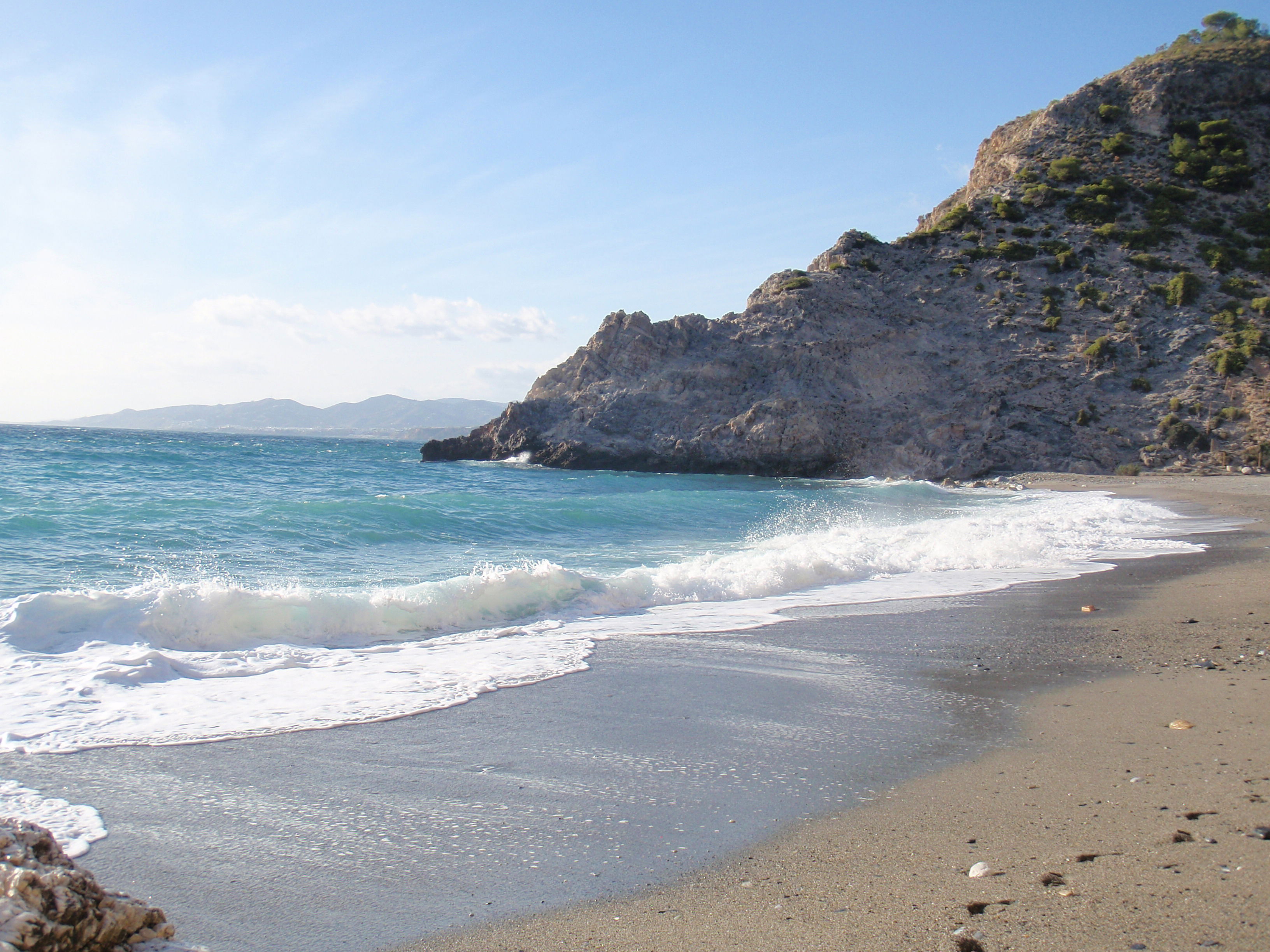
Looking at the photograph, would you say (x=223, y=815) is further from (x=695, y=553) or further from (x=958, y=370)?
(x=958, y=370)

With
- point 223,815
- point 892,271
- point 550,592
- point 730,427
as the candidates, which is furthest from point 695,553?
point 892,271

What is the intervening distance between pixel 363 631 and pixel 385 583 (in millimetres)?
2845

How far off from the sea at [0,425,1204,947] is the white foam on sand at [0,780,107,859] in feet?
0.06

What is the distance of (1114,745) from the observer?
4559mm

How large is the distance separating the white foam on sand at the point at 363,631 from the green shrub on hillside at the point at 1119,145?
165ft

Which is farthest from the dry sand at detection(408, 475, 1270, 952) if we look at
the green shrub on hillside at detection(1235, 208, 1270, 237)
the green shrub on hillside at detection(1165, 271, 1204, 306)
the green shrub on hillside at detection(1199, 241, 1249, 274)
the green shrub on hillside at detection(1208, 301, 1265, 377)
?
the green shrub on hillside at detection(1235, 208, 1270, 237)

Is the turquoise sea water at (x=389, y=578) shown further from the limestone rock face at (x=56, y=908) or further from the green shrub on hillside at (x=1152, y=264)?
the green shrub on hillside at (x=1152, y=264)

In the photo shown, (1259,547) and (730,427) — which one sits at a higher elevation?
(730,427)

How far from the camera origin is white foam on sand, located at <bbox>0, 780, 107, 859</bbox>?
349 centimetres

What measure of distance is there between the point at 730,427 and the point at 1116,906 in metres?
40.9

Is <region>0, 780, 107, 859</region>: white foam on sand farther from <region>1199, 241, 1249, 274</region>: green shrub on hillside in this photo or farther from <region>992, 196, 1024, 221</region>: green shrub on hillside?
<region>992, 196, 1024, 221</region>: green shrub on hillside

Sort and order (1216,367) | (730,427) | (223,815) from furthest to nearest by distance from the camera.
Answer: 1. (730,427)
2. (1216,367)
3. (223,815)

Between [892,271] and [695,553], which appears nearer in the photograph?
[695,553]

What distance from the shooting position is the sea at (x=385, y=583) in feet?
18.3
